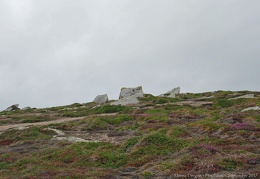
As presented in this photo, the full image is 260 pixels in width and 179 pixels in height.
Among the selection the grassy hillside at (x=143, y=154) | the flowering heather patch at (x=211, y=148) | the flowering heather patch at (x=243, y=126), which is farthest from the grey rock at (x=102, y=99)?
the flowering heather patch at (x=211, y=148)

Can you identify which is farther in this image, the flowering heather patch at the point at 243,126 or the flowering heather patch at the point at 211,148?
the flowering heather patch at the point at 243,126

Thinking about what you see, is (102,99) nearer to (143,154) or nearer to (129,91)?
(129,91)

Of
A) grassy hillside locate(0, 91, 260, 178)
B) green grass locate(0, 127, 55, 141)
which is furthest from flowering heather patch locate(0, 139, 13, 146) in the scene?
green grass locate(0, 127, 55, 141)

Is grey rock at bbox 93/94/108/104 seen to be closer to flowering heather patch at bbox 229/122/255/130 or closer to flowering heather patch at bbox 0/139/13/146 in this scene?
flowering heather patch at bbox 0/139/13/146

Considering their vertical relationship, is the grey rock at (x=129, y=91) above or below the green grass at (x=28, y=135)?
above

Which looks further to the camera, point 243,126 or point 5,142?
point 5,142

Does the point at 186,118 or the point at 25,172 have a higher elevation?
the point at 186,118

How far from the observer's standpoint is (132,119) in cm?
3130

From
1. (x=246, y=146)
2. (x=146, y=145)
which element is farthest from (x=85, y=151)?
(x=246, y=146)

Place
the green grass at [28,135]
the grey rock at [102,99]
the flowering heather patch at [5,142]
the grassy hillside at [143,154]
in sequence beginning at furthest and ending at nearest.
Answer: the grey rock at [102,99], the green grass at [28,135], the flowering heather patch at [5,142], the grassy hillside at [143,154]

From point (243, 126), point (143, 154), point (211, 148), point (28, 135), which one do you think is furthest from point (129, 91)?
point (211, 148)

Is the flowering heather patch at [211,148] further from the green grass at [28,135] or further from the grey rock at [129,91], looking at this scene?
the grey rock at [129,91]

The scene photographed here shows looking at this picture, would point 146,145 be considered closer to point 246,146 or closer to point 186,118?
point 246,146

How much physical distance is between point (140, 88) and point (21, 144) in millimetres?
52314
